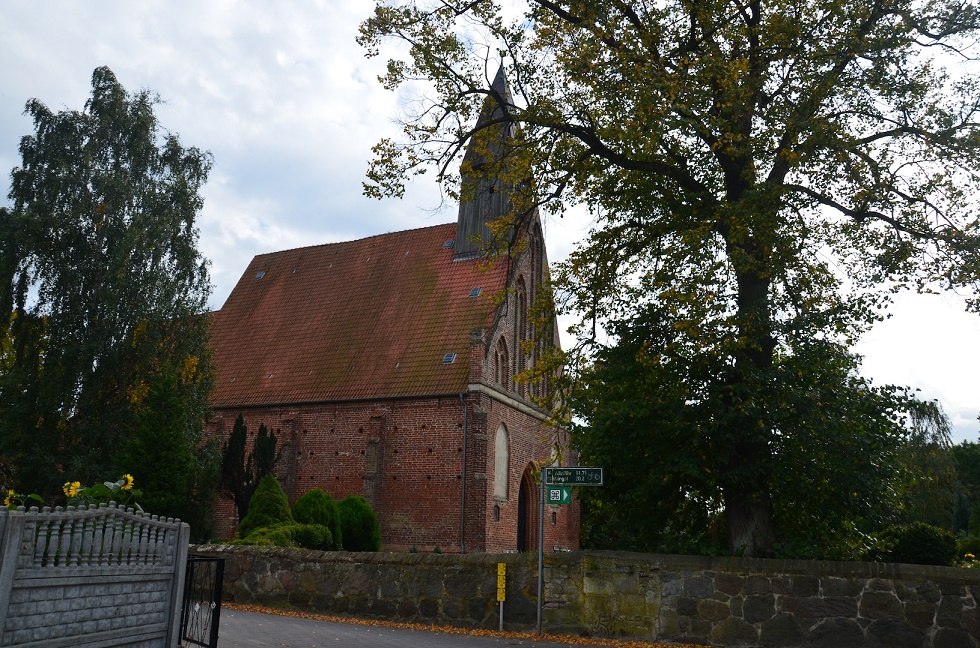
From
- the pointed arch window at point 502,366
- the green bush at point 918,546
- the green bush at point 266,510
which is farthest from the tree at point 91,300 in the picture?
the green bush at point 918,546

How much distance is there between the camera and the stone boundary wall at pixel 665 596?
10.3m

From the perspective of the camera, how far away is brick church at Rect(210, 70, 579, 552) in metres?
25.5

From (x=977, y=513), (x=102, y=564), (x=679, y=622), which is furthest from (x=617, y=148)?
(x=977, y=513)

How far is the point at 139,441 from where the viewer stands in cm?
1894

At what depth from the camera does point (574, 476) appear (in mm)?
12250

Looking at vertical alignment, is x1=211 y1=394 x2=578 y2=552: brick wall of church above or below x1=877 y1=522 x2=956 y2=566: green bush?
above

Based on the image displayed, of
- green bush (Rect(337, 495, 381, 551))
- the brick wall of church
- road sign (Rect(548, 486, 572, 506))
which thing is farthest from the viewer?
the brick wall of church

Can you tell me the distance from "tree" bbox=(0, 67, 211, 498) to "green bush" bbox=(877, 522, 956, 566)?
53.0ft

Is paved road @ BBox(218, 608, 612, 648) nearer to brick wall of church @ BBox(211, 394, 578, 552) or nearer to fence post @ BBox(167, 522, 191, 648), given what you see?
fence post @ BBox(167, 522, 191, 648)

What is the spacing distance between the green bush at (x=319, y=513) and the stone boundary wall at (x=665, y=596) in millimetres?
5389

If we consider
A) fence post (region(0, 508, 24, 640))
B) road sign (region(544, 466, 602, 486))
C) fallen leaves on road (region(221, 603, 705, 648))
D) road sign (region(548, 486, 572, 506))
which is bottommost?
fallen leaves on road (region(221, 603, 705, 648))

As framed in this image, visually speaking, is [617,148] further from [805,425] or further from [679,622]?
[679,622]

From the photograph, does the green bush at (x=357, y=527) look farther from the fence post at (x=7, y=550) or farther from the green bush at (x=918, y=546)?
the fence post at (x=7, y=550)

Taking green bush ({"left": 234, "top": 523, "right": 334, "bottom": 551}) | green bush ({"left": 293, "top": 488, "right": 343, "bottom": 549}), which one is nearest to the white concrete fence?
green bush ({"left": 234, "top": 523, "right": 334, "bottom": 551})
